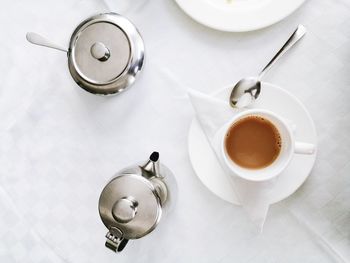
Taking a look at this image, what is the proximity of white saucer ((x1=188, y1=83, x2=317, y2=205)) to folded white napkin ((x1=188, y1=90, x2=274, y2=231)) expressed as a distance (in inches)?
0.5

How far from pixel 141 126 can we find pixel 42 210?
23 centimetres

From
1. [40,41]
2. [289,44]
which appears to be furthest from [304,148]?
[40,41]

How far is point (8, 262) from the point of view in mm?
879

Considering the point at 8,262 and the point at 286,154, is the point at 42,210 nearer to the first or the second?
the point at 8,262

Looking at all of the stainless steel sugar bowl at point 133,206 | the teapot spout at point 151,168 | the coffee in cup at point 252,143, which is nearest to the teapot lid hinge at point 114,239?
the stainless steel sugar bowl at point 133,206

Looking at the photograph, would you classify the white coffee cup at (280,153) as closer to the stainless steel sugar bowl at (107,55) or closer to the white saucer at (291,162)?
the white saucer at (291,162)

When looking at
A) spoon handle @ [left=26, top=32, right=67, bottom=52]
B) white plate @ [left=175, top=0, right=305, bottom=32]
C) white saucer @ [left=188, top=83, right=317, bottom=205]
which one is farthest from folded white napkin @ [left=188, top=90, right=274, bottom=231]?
spoon handle @ [left=26, top=32, right=67, bottom=52]

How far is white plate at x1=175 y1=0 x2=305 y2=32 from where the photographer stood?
0.77 metres

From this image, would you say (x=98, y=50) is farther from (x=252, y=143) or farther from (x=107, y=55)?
(x=252, y=143)

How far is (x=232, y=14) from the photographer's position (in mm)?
776

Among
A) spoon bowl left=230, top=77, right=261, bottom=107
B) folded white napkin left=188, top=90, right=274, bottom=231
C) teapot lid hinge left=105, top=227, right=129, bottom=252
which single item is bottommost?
teapot lid hinge left=105, top=227, right=129, bottom=252

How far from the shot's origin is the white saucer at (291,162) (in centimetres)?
76

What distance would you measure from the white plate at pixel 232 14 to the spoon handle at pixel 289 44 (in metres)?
0.04

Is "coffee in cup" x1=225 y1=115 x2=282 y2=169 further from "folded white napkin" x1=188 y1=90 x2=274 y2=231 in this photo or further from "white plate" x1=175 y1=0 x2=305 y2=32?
"white plate" x1=175 y1=0 x2=305 y2=32
